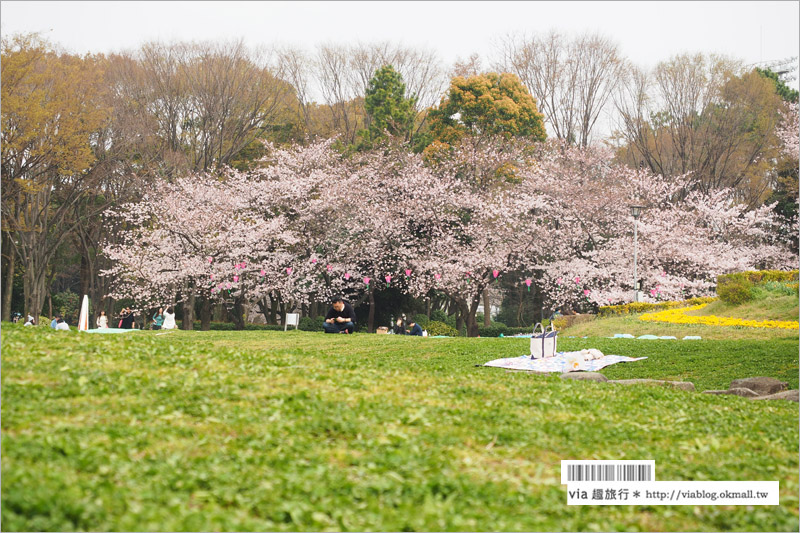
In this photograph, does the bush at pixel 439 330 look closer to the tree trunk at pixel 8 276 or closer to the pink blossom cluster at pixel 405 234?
the pink blossom cluster at pixel 405 234

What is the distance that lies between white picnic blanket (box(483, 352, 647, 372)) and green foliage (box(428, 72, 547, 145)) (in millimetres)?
23355

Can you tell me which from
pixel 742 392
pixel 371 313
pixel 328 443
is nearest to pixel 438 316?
pixel 371 313

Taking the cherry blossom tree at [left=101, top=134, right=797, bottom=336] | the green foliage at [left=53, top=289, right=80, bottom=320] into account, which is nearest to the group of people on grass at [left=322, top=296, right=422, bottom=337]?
the cherry blossom tree at [left=101, top=134, right=797, bottom=336]

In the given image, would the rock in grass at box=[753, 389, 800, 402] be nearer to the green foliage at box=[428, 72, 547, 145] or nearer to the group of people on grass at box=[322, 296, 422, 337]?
the group of people on grass at box=[322, 296, 422, 337]

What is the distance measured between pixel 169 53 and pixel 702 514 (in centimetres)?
3693

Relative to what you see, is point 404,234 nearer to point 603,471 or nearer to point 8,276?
point 8,276

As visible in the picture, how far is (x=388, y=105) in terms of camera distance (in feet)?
126

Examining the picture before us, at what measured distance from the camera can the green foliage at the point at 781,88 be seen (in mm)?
42312

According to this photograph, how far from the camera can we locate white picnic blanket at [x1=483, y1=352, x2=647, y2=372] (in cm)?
1420

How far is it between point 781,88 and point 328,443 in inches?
1754

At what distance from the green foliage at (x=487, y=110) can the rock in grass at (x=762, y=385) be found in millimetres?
26592

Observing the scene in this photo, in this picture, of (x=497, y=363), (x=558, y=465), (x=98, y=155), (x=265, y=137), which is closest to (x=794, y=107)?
(x=265, y=137)

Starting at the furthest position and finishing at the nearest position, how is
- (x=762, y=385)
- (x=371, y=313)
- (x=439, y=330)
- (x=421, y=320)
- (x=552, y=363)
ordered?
(x=421, y=320), (x=371, y=313), (x=439, y=330), (x=552, y=363), (x=762, y=385)

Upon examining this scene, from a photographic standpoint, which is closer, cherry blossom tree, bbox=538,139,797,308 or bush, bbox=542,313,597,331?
bush, bbox=542,313,597,331
